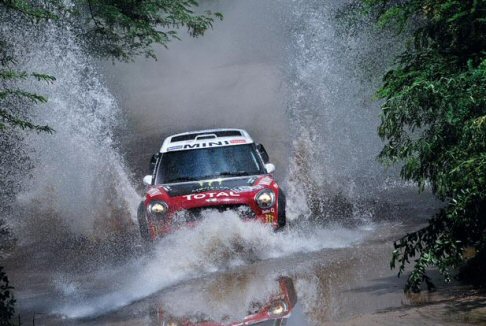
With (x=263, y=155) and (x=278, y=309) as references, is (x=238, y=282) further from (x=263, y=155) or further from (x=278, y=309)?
(x=263, y=155)

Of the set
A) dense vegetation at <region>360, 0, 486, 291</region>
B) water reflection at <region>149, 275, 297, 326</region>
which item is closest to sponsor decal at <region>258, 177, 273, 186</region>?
water reflection at <region>149, 275, 297, 326</region>

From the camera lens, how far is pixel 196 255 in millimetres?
11273

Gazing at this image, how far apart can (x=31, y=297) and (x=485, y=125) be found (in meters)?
6.88

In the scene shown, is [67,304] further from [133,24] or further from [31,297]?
[133,24]

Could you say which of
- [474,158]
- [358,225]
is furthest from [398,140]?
[358,225]

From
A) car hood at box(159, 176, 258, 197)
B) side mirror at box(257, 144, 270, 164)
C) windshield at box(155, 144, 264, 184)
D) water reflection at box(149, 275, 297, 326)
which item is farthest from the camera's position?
side mirror at box(257, 144, 270, 164)

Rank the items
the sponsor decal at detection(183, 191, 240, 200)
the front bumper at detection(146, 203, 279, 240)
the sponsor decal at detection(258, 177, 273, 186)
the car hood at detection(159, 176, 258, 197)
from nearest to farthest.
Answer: the front bumper at detection(146, 203, 279, 240)
the sponsor decal at detection(183, 191, 240, 200)
the car hood at detection(159, 176, 258, 197)
the sponsor decal at detection(258, 177, 273, 186)

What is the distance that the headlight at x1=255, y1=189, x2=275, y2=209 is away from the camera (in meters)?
11.8

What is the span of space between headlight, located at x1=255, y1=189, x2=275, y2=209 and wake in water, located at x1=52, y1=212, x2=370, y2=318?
0.29 meters

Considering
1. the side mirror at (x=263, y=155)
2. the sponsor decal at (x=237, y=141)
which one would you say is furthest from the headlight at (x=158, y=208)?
the side mirror at (x=263, y=155)

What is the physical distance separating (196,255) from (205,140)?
2.68 metres

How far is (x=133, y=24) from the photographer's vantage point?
1969 centimetres

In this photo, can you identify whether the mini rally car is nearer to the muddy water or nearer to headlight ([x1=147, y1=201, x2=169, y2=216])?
headlight ([x1=147, y1=201, x2=169, y2=216])

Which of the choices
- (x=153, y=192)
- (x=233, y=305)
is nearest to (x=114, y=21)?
(x=153, y=192)
